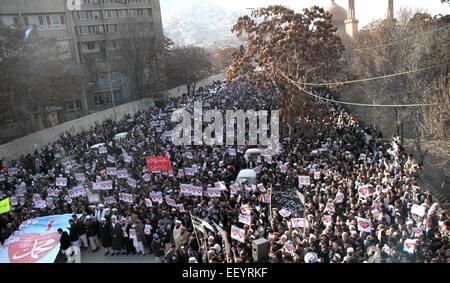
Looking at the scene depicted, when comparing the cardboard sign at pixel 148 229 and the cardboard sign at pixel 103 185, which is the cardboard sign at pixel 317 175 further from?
the cardboard sign at pixel 103 185

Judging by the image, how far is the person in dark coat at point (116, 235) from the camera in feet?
36.7

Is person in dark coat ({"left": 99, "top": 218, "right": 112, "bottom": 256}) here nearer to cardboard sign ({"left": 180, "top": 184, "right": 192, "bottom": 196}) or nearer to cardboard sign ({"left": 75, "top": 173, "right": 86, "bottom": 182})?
cardboard sign ({"left": 180, "top": 184, "right": 192, "bottom": 196})

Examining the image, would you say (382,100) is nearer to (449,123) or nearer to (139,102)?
(449,123)

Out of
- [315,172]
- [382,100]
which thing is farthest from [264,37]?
[315,172]

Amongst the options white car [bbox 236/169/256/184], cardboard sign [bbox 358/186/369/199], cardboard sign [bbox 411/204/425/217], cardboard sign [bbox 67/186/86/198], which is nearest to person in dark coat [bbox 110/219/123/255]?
cardboard sign [bbox 67/186/86/198]

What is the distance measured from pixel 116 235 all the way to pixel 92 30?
1643 inches

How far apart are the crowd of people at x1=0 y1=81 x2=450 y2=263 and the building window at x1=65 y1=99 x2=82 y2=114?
22.9 metres

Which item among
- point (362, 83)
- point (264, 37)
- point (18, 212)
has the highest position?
point (264, 37)

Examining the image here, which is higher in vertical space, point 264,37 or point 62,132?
point 264,37

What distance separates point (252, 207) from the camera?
1127 cm

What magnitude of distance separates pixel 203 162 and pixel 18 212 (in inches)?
276

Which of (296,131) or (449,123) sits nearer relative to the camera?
(449,123)

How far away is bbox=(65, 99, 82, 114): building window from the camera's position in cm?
4125

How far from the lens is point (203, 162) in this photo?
17156 mm
